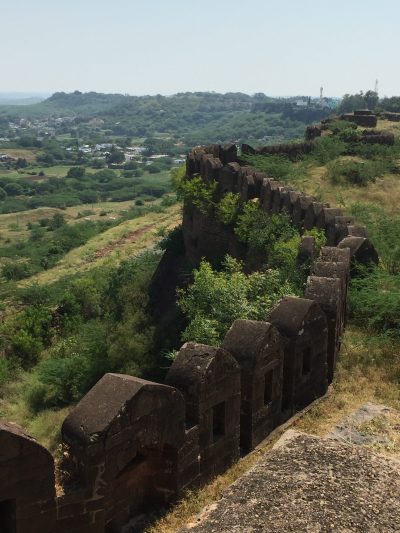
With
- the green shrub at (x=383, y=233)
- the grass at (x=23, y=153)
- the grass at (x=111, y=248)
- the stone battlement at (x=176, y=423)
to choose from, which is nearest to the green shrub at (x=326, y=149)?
the green shrub at (x=383, y=233)

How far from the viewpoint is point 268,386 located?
8680 millimetres

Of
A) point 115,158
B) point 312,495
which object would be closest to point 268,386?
point 312,495

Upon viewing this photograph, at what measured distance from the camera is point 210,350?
7371 millimetres

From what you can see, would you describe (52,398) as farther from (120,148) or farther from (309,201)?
(120,148)

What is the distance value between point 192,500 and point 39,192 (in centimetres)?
11482

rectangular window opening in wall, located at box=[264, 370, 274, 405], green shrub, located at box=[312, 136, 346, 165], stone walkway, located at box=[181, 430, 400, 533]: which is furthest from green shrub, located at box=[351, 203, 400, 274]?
green shrub, located at box=[312, 136, 346, 165]

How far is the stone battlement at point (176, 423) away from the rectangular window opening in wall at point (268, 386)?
0.04ft

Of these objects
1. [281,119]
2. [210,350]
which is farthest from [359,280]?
[281,119]

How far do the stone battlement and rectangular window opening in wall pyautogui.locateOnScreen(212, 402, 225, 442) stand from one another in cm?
1

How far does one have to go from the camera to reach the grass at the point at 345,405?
6965 millimetres

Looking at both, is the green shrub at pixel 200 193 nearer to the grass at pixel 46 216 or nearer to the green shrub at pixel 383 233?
the green shrub at pixel 383 233

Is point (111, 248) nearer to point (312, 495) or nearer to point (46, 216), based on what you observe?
point (312, 495)

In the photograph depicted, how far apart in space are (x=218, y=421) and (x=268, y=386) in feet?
3.88

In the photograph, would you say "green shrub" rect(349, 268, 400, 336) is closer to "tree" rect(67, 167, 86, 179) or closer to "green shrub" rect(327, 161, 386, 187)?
"green shrub" rect(327, 161, 386, 187)
